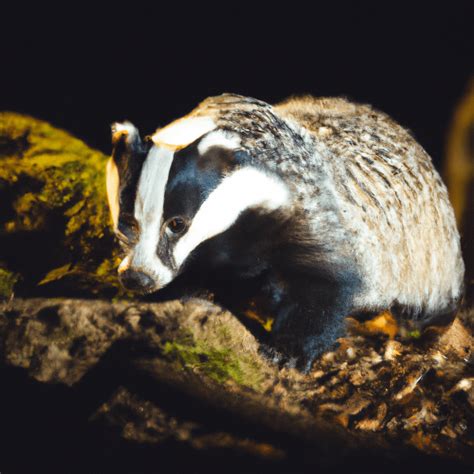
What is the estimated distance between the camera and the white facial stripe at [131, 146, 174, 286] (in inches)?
54.8

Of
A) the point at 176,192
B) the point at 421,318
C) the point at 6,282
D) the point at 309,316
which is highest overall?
the point at 176,192

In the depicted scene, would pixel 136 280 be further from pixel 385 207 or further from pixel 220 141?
pixel 385 207

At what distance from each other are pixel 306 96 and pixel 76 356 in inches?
73.7

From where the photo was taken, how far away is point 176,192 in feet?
4.52

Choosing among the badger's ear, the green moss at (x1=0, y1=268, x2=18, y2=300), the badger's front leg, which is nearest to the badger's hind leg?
the badger's front leg

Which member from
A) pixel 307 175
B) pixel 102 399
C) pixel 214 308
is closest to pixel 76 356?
pixel 102 399

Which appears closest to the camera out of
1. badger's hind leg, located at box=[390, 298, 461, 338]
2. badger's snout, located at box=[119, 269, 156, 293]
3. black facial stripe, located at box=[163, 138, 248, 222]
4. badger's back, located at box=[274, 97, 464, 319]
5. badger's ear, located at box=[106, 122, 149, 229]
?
black facial stripe, located at box=[163, 138, 248, 222]

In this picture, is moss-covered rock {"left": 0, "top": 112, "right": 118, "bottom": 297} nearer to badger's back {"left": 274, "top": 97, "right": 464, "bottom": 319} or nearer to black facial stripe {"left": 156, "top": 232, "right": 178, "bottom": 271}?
black facial stripe {"left": 156, "top": 232, "right": 178, "bottom": 271}

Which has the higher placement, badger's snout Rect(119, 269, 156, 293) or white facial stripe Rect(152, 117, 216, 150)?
white facial stripe Rect(152, 117, 216, 150)

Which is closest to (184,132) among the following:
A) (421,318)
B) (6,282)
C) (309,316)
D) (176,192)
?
(176,192)

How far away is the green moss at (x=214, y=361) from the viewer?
1.87 m

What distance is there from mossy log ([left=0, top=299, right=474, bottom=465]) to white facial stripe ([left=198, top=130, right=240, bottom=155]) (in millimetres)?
A: 1061

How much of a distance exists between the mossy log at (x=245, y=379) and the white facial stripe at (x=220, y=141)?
1.06m

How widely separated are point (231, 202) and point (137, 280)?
0.49 meters
